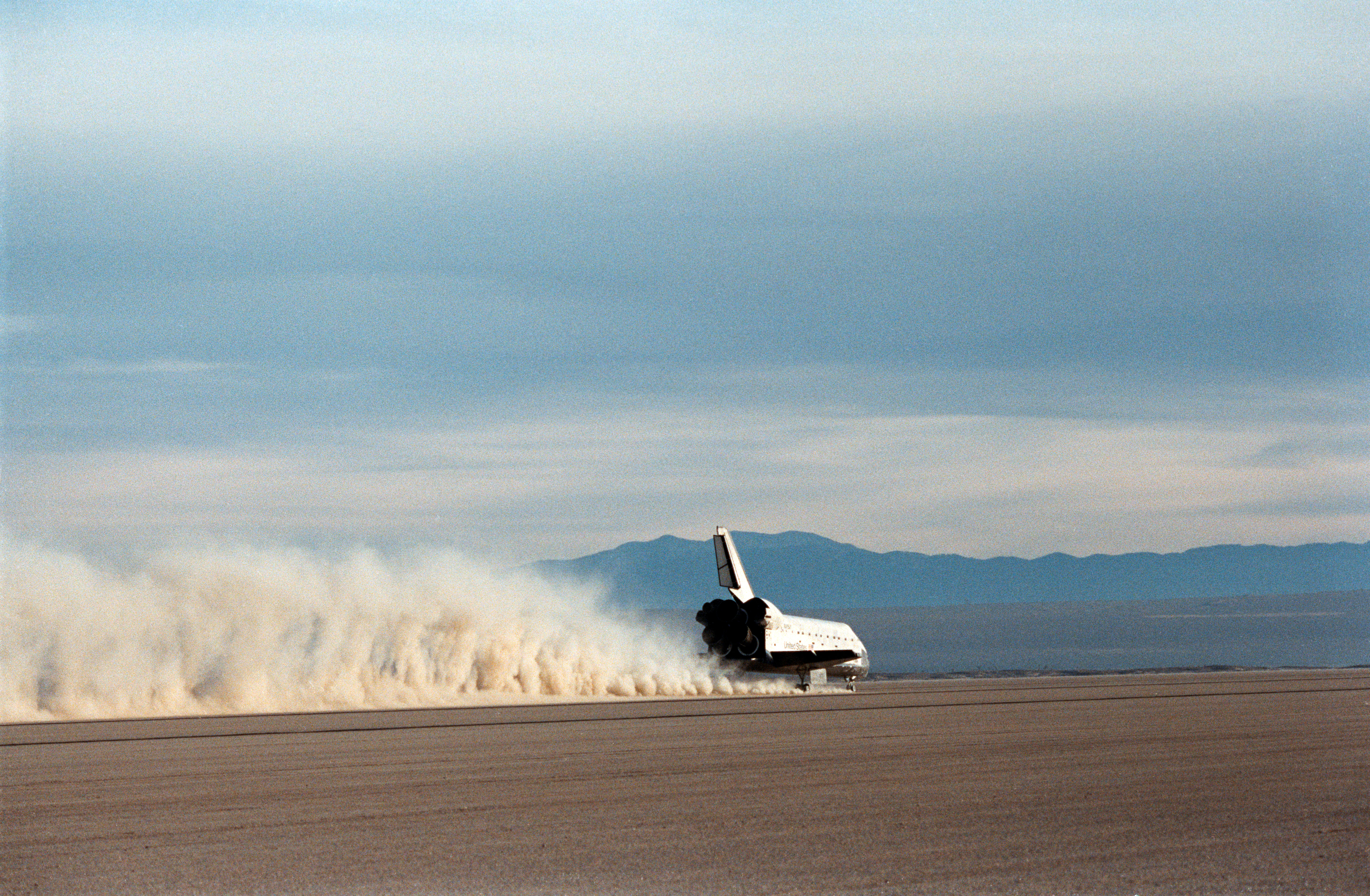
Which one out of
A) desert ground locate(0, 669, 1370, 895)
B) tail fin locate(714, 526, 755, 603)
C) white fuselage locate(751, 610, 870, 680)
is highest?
tail fin locate(714, 526, 755, 603)

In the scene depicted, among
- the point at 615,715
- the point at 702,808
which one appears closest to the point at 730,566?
the point at 615,715

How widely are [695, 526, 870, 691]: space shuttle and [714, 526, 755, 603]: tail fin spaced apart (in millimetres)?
27

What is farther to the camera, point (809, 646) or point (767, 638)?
point (809, 646)

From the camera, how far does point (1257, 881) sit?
55.4 feet

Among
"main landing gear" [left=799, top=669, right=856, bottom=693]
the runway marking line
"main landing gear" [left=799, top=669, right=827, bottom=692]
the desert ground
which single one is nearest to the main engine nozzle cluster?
the runway marking line

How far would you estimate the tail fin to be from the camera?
73375 millimetres

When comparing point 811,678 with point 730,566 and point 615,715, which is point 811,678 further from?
point 615,715

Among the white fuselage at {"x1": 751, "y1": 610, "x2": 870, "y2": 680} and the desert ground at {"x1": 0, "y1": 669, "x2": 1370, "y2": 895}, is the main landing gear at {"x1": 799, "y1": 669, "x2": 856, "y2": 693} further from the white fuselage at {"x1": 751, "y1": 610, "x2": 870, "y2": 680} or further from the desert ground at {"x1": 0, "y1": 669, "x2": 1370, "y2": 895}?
the desert ground at {"x1": 0, "y1": 669, "x2": 1370, "y2": 895}

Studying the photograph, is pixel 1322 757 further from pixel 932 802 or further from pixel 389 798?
pixel 389 798

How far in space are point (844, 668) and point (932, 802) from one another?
175 ft

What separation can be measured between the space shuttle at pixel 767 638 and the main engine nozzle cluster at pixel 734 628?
0.08ft

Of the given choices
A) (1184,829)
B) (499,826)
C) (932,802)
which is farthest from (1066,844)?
(499,826)

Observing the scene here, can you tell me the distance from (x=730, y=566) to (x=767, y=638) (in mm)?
5624

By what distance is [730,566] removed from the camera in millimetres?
73562
